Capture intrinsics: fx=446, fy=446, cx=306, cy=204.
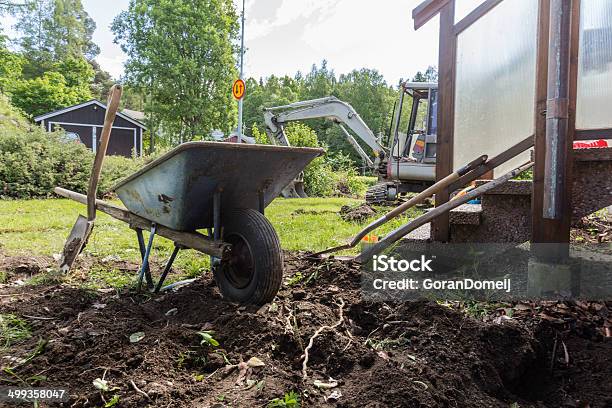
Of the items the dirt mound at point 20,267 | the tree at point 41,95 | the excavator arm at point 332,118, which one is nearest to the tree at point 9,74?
the tree at point 41,95

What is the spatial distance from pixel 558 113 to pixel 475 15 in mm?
1050

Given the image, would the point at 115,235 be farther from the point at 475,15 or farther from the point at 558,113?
the point at 558,113

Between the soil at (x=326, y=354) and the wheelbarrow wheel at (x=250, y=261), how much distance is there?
11 centimetres

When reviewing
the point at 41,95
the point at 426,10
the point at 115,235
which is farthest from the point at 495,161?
the point at 41,95

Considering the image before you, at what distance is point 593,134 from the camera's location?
232 cm

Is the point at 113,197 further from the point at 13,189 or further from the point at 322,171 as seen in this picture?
the point at 322,171

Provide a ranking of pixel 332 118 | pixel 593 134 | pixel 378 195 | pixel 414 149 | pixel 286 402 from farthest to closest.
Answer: pixel 332 118, pixel 414 149, pixel 378 195, pixel 593 134, pixel 286 402

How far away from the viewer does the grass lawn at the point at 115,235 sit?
4.18m

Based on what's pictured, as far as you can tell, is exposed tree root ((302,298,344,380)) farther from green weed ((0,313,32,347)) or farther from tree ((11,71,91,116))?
tree ((11,71,91,116))

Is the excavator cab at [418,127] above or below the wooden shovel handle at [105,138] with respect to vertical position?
above

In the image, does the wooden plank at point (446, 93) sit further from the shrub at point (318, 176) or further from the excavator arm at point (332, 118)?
the shrub at point (318, 176)

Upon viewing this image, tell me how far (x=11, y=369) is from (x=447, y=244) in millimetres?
2461

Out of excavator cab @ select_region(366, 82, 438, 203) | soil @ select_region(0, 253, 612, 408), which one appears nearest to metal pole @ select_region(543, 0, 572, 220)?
soil @ select_region(0, 253, 612, 408)

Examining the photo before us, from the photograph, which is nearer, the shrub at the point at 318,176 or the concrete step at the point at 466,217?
the concrete step at the point at 466,217
